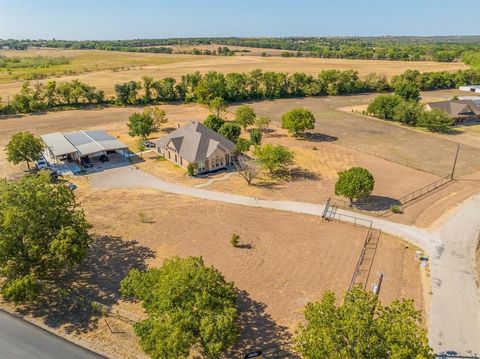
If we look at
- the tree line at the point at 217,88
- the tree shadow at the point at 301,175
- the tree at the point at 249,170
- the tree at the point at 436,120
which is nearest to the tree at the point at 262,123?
the tree shadow at the point at 301,175

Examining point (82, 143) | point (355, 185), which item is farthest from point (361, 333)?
point (82, 143)

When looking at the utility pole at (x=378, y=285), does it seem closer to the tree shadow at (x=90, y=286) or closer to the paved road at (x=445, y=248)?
the paved road at (x=445, y=248)

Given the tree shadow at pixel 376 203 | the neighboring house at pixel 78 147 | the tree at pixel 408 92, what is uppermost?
the tree at pixel 408 92

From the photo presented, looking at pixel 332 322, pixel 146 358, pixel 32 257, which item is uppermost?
pixel 332 322

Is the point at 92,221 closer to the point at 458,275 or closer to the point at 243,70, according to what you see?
the point at 458,275

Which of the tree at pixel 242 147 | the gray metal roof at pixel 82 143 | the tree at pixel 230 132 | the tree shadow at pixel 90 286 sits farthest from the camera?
the tree at pixel 230 132

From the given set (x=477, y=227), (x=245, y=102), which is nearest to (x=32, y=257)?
(x=477, y=227)

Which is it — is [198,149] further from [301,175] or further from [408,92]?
[408,92]
